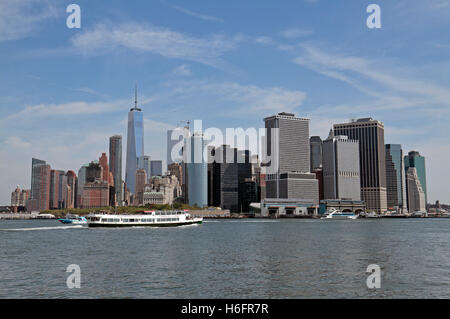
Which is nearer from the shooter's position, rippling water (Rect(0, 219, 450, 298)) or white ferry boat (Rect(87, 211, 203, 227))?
rippling water (Rect(0, 219, 450, 298))

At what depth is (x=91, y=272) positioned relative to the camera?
53031mm

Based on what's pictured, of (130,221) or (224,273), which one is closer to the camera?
(224,273)

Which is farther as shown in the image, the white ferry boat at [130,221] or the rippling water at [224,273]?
the white ferry boat at [130,221]

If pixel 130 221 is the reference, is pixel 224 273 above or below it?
above

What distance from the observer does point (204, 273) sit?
5188 cm
